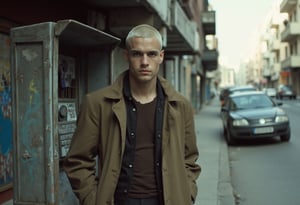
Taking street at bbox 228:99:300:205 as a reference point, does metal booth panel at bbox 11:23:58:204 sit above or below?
above

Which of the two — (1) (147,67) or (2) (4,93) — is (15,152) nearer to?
(1) (147,67)

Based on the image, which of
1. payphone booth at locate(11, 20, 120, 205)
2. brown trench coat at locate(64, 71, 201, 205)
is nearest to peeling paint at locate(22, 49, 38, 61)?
payphone booth at locate(11, 20, 120, 205)

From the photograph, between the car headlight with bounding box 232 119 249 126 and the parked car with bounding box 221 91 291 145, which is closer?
the parked car with bounding box 221 91 291 145

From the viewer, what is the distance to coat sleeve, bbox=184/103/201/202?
9.36ft

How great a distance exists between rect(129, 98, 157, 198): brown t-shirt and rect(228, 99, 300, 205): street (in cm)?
450

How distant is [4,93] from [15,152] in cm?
304

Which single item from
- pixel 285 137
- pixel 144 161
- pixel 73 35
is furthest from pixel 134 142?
pixel 285 137

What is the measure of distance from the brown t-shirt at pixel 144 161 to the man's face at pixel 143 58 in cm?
22

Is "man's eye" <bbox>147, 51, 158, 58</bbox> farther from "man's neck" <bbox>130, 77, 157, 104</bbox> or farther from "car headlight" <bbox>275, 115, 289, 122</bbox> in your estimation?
"car headlight" <bbox>275, 115, 289, 122</bbox>

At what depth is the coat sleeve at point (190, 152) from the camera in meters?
2.85

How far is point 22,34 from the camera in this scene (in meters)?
3.18

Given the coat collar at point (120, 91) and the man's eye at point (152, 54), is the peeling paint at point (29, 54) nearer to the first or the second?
the coat collar at point (120, 91)

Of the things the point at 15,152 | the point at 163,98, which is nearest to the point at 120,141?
the point at 163,98

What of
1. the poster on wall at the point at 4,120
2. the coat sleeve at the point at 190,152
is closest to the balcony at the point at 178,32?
the poster on wall at the point at 4,120
